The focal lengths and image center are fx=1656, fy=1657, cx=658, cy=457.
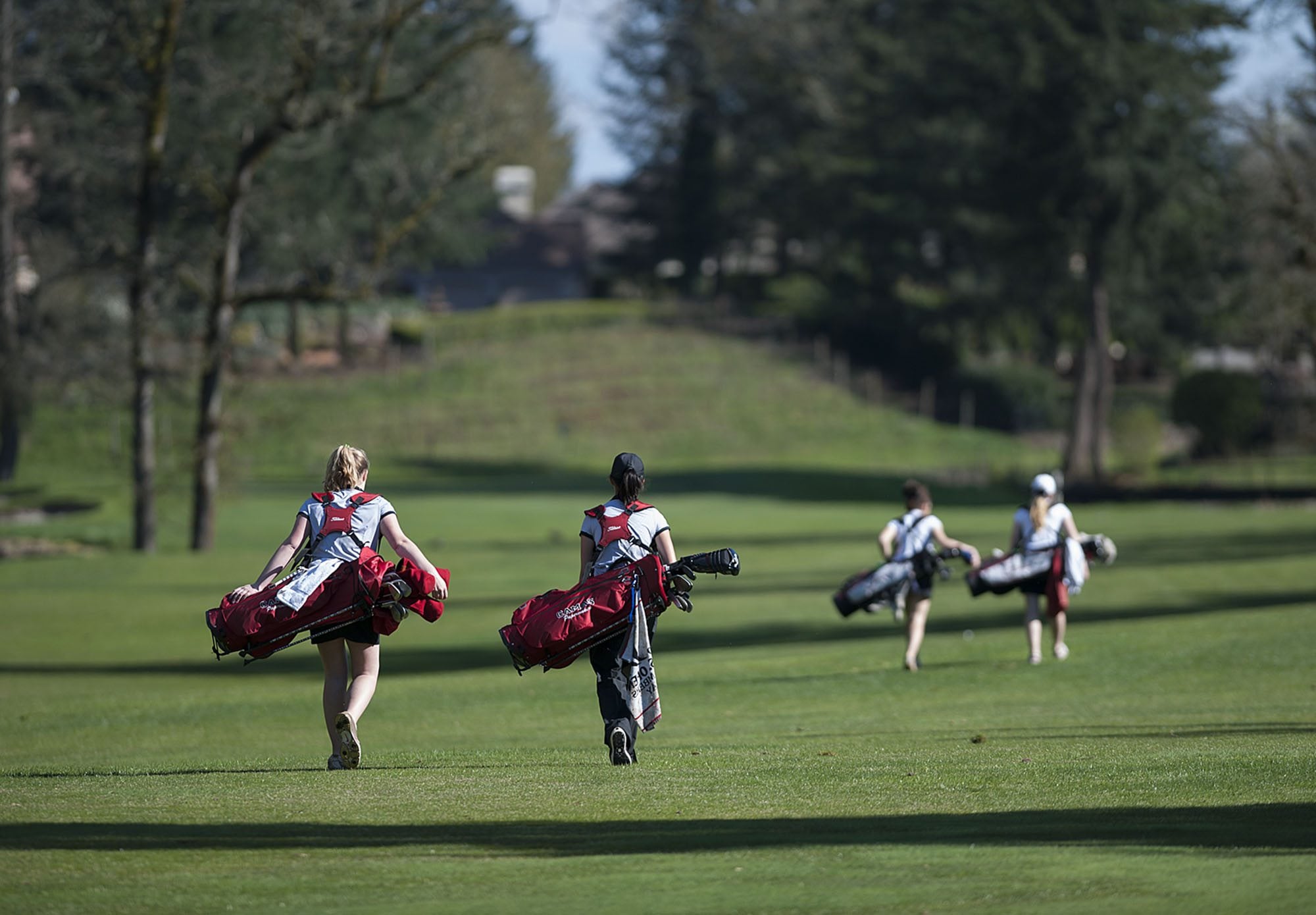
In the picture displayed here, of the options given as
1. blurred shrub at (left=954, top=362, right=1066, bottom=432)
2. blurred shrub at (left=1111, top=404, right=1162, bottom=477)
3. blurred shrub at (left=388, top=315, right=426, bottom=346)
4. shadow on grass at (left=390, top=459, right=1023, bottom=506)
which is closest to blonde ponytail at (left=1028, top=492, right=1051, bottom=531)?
shadow on grass at (left=390, top=459, right=1023, bottom=506)

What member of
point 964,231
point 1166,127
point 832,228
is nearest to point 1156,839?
point 1166,127

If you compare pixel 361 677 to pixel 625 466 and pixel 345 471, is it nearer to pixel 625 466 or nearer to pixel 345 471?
pixel 345 471

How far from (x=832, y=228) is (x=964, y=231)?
43.1 feet

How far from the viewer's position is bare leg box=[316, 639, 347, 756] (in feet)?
31.9

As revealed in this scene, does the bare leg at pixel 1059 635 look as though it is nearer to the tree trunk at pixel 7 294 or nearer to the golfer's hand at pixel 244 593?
the golfer's hand at pixel 244 593

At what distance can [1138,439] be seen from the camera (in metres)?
55.7

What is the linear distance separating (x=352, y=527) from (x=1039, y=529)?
896cm

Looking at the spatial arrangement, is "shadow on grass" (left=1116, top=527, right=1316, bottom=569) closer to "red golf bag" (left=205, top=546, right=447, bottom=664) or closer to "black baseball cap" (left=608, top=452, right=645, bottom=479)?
"black baseball cap" (left=608, top=452, right=645, bottom=479)

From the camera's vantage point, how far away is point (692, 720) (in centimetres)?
1390

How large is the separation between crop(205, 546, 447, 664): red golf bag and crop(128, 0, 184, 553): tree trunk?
2533cm

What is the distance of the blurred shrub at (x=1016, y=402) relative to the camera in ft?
228

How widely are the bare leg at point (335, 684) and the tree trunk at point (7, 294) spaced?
29.0 m

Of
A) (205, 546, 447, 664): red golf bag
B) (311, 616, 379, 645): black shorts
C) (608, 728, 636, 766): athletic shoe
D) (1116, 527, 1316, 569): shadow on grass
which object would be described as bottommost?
(1116, 527, 1316, 569): shadow on grass

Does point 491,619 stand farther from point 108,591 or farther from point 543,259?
point 543,259
